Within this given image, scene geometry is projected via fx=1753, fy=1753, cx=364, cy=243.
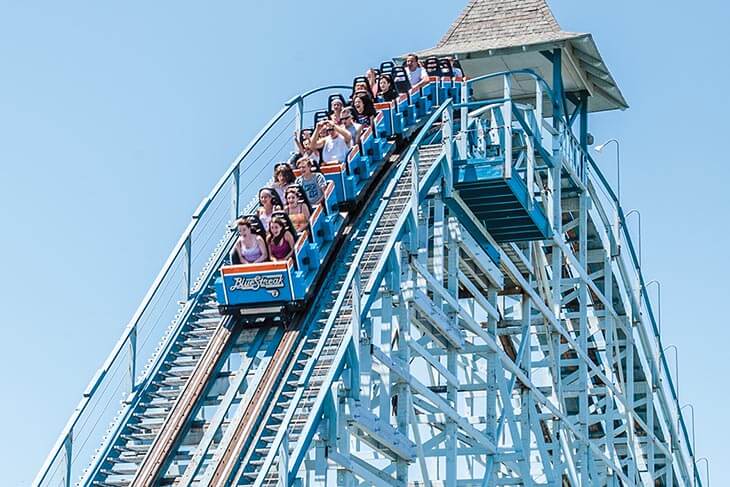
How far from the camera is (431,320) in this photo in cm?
1923

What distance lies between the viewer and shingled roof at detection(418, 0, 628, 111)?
2538cm

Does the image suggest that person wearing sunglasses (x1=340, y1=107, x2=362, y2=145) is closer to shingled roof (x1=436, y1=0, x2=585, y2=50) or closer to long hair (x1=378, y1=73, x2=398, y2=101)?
long hair (x1=378, y1=73, x2=398, y2=101)

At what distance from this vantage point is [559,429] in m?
23.6

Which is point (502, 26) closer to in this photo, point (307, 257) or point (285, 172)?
point (285, 172)

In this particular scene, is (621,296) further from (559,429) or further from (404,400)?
(404,400)

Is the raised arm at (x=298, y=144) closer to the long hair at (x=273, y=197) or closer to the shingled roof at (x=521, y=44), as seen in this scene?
the long hair at (x=273, y=197)

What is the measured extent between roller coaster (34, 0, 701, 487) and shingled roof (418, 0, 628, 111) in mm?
49

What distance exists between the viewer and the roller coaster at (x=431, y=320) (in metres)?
16.5

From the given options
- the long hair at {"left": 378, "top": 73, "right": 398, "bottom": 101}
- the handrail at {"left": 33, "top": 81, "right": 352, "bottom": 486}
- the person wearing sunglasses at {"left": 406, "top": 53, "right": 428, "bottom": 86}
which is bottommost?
the handrail at {"left": 33, "top": 81, "right": 352, "bottom": 486}

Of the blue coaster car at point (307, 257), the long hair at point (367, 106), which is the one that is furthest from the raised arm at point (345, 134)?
the long hair at point (367, 106)

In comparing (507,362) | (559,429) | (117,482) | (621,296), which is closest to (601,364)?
(621,296)

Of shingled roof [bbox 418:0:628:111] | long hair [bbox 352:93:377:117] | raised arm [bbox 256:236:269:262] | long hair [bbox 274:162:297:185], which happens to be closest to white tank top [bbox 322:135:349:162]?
long hair [bbox 274:162:297:185]

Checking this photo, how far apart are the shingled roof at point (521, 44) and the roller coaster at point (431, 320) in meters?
0.05

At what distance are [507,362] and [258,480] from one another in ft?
23.7
